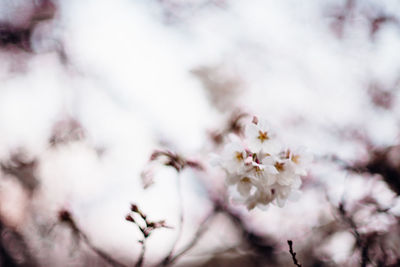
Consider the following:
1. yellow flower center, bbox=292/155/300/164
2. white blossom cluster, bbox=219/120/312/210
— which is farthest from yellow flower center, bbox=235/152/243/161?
yellow flower center, bbox=292/155/300/164

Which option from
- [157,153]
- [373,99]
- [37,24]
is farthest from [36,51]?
[373,99]

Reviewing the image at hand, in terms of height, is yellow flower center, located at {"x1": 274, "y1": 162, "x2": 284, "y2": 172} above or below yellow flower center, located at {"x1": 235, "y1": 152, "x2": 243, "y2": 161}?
below

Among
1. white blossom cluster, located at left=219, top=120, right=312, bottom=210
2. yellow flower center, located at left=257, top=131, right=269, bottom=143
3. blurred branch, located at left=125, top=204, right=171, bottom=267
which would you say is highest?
yellow flower center, located at left=257, top=131, right=269, bottom=143

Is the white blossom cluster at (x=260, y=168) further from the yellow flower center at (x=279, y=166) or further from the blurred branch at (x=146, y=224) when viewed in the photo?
the blurred branch at (x=146, y=224)

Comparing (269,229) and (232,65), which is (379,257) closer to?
(269,229)

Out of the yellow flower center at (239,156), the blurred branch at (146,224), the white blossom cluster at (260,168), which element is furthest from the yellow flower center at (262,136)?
the blurred branch at (146,224)

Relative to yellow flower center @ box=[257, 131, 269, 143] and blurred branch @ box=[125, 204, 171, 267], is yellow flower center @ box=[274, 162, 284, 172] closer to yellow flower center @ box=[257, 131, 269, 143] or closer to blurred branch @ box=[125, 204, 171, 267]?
yellow flower center @ box=[257, 131, 269, 143]

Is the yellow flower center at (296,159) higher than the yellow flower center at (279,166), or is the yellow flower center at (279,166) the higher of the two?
the yellow flower center at (296,159)

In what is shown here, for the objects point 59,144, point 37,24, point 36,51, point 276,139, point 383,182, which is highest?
point 37,24
